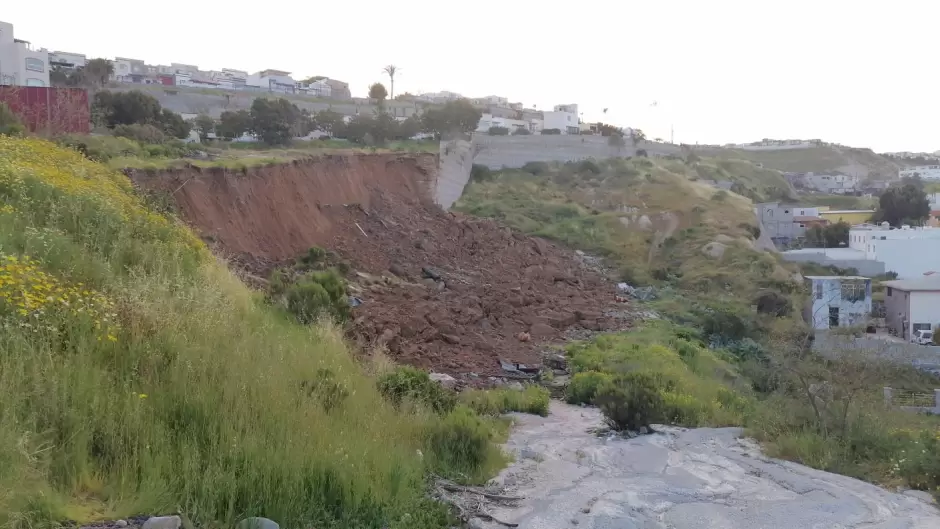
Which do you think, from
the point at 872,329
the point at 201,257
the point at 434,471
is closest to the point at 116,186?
the point at 201,257

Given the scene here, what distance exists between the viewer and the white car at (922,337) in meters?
31.3

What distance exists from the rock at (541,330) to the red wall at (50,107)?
1233cm

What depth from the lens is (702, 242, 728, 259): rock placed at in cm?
3678

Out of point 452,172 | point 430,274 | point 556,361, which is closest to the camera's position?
point 556,361

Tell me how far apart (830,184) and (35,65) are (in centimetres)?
9346

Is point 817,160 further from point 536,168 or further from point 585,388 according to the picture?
point 585,388

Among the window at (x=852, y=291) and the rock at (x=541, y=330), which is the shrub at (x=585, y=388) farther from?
the window at (x=852, y=291)

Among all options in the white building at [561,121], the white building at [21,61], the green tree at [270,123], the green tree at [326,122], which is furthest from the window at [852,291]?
the white building at [561,121]

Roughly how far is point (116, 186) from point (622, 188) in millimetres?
40325

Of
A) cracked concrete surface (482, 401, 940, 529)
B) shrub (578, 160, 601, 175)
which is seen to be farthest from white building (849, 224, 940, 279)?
cracked concrete surface (482, 401, 940, 529)

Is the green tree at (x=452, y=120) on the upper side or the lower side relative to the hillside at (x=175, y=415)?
upper

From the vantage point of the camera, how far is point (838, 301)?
33156mm

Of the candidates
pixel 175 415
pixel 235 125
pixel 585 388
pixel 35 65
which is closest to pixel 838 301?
pixel 585 388

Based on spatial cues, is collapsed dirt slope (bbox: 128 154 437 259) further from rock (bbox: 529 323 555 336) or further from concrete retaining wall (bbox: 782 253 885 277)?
concrete retaining wall (bbox: 782 253 885 277)
